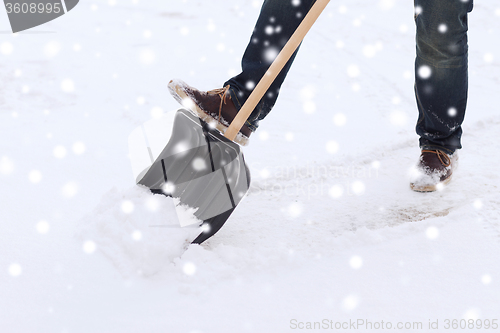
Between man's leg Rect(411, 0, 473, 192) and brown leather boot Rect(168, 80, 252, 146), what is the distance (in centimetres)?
69

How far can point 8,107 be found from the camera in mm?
2111

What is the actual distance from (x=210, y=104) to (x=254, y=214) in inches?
16.3

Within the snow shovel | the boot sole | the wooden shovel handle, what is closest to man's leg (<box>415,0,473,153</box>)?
the boot sole

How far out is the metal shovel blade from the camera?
45.4 inches

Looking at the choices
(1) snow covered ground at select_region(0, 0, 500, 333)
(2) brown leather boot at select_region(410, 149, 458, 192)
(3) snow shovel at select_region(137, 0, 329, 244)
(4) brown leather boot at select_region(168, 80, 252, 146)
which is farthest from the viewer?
(2) brown leather boot at select_region(410, 149, 458, 192)

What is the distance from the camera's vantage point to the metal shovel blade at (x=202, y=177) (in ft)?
3.78

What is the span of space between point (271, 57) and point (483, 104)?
5.02 ft

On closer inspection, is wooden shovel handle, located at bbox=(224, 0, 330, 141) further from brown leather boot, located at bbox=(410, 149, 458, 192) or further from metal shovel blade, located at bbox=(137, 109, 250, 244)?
brown leather boot, located at bbox=(410, 149, 458, 192)

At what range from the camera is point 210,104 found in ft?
4.51

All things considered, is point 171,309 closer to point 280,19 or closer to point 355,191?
point 355,191

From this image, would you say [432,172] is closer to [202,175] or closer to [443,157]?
Result: [443,157]

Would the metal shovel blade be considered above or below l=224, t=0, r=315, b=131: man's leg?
below

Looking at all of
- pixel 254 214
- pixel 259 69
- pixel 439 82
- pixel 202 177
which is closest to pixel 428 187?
pixel 439 82

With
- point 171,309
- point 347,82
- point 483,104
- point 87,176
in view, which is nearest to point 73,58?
point 87,176
